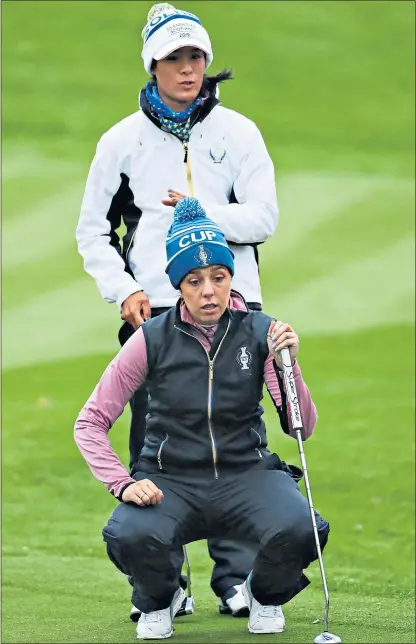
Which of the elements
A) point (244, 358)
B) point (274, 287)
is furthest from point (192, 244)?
point (274, 287)

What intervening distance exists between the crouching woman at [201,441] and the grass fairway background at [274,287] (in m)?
0.32

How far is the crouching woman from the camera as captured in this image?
5637mm

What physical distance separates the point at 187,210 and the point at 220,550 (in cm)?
147

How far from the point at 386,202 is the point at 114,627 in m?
11.7

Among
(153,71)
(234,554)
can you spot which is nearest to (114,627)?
(234,554)

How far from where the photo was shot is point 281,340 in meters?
5.57

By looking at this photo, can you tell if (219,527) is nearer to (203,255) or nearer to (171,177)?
(203,255)

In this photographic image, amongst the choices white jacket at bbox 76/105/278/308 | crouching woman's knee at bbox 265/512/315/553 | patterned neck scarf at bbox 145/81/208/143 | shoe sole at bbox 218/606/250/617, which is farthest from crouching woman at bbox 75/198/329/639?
patterned neck scarf at bbox 145/81/208/143

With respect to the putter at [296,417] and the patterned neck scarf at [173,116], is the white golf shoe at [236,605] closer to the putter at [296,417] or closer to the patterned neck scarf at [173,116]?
the putter at [296,417]

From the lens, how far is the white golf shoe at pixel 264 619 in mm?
5816

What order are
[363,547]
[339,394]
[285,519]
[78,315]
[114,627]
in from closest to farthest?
[285,519] → [114,627] → [363,547] → [339,394] → [78,315]

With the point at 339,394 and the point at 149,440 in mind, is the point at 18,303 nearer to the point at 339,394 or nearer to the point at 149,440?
the point at 339,394

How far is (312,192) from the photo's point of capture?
17.5 meters

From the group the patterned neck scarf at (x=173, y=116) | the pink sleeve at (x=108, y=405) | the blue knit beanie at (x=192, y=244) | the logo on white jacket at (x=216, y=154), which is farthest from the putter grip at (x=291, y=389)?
the patterned neck scarf at (x=173, y=116)
